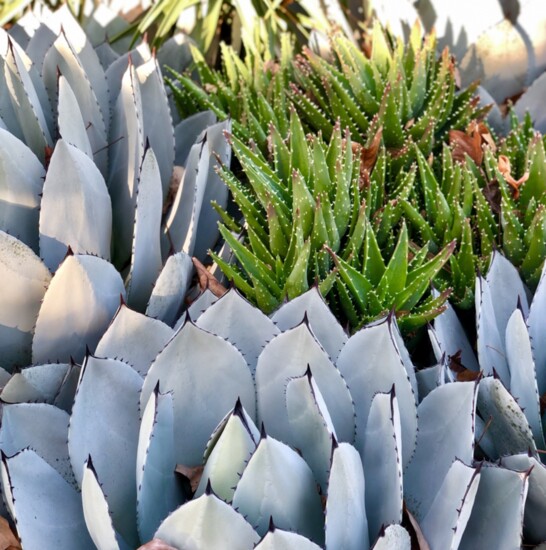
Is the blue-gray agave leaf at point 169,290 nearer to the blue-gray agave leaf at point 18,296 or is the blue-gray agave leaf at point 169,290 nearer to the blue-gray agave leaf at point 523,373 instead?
the blue-gray agave leaf at point 18,296

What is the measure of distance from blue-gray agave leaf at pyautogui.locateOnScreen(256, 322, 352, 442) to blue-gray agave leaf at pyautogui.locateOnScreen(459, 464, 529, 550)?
0.16 metres

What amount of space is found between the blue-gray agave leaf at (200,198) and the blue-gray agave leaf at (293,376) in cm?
32

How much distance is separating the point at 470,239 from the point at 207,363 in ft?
1.51

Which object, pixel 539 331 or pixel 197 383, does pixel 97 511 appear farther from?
pixel 539 331

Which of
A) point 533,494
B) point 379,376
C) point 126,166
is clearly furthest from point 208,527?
point 126,166

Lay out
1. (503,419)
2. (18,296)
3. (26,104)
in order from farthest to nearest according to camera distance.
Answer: (26,104)
(18,296)
(503,419)

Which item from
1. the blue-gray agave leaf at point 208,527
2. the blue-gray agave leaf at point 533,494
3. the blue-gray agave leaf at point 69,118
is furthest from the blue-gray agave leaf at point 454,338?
the blue-gray agave leaf at point 69,118

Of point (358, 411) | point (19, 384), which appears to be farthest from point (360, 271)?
point (19, 384)

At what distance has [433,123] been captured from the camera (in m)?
1.38

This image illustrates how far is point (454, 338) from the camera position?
1126mm

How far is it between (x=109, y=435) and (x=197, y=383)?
11 cm

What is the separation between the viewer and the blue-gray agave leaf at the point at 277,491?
777 mm

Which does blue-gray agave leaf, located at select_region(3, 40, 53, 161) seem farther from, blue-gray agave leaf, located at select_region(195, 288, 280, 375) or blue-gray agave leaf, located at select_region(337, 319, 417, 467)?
blue-gray agave leaf, located at select_region(337, 319, 417, 467)

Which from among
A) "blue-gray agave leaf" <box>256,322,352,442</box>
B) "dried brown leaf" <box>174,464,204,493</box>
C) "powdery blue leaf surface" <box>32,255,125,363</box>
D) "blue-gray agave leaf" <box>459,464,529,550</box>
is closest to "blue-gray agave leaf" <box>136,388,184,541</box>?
"dried brown leaf" <box>174,464,204,493</box>
